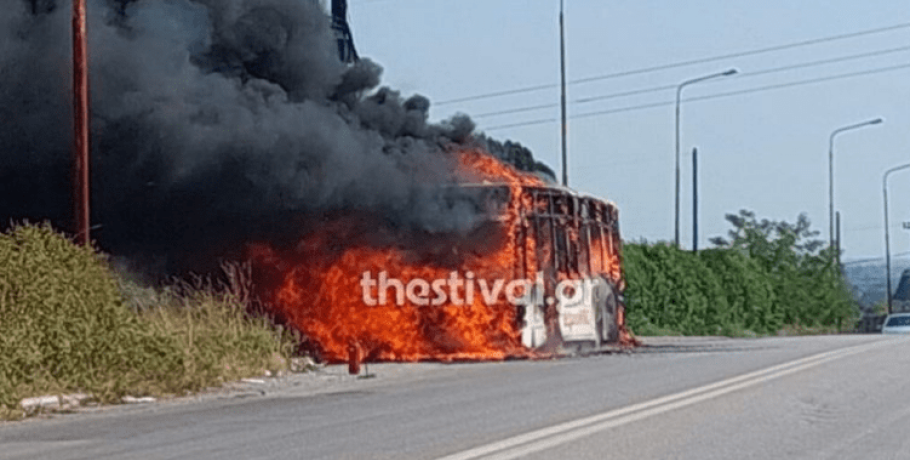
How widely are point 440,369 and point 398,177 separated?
412cm

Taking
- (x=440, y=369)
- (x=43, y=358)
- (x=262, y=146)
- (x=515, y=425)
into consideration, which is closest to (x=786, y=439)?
(x=515, y=425)

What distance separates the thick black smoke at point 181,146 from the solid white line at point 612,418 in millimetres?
9182

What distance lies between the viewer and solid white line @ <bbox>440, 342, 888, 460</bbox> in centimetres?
1456

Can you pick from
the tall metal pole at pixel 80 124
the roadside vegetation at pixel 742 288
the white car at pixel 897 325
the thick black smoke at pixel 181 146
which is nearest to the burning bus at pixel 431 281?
the thick black smoke at pixel 181 146

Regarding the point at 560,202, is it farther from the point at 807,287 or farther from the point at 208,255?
the point at 807,287

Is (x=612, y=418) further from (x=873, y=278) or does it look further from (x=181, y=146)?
(x=873, y=278)

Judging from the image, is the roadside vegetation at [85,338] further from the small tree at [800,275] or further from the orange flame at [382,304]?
the small tree at [800,275]

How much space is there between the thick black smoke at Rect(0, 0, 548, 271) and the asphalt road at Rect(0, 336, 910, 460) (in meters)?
5.47

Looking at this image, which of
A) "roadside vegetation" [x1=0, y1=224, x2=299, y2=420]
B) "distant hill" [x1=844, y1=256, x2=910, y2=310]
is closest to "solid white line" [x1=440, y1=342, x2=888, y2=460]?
"roadside vegetation" [x1=0, y1=224, x2=299, y2=420]

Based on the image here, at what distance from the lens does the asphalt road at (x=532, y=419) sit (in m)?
14.9

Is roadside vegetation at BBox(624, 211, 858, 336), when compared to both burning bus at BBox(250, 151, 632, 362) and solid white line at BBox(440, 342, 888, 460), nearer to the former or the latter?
burning bus at BBox(250, 151, 632, 362)

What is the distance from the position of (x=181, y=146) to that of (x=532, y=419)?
602 inches

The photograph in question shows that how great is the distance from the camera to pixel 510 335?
111 ft

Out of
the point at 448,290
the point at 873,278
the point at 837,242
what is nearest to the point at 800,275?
the point at 837,242
